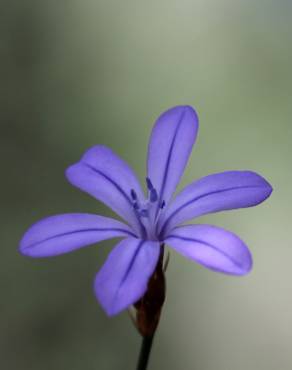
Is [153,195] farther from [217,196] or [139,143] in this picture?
[139,143]

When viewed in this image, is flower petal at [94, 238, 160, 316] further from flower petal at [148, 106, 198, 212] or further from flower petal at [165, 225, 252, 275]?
flower petal at [148, 106, 198, 212]

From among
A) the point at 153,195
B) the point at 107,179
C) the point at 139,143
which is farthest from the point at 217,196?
the point at 139,143

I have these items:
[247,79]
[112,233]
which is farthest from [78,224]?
[247,79]

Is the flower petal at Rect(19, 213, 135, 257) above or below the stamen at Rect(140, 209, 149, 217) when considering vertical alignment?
below

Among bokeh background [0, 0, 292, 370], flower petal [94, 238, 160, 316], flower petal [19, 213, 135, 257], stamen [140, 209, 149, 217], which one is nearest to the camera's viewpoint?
flower petal [94, 238, 160, 316]

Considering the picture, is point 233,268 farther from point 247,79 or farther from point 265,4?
point 265,4

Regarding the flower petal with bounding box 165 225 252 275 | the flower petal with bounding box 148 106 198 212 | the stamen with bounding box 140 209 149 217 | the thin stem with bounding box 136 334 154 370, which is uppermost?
the flower petal with bounding box 148 106 198 212

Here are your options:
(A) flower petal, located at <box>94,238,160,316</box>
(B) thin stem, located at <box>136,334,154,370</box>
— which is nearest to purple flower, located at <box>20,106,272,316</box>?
(A) flower petal, located at <box>94,238,160,316</box>
